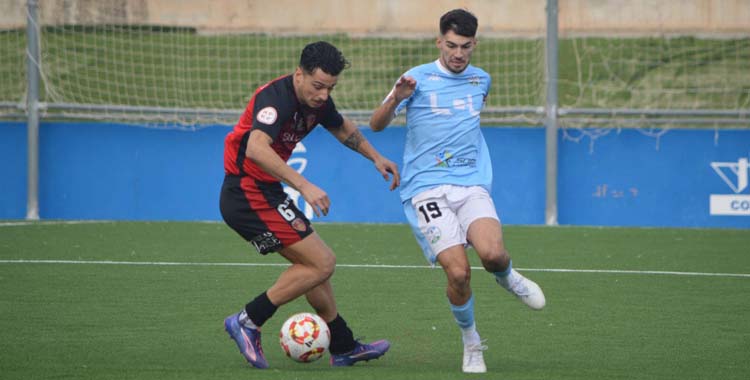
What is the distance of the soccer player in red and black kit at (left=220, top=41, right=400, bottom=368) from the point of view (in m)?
6.72

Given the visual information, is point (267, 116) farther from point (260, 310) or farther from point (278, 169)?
point (260, 310)

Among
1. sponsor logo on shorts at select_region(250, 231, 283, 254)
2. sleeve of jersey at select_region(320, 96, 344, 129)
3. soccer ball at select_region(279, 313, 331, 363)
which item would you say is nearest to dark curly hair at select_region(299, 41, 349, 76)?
sleeve of jersey at select_region(320, 96, 344, 129)

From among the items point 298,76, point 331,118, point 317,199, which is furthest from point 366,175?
point 317,199

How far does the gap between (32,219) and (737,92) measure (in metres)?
10.5

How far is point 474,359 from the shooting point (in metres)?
6.61

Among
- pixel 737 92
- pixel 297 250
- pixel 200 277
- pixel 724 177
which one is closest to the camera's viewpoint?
pixel 297 250

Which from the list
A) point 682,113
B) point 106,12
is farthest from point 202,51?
point 682,113

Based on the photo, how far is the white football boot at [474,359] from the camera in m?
6.59

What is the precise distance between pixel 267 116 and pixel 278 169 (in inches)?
14.0

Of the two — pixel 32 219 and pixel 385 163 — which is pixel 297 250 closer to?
pixel 385 163

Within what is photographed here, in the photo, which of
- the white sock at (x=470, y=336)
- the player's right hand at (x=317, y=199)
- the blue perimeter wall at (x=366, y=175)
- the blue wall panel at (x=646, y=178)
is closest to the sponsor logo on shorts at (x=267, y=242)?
the player's right hand at (x=317, y=199)

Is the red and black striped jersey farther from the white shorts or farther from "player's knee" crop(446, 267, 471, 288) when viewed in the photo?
"player's knee" crop(446, 267, 471, 288)

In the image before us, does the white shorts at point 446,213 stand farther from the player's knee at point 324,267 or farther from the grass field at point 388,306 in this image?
the grass field at point 388,306

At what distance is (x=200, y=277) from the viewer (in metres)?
10.4
